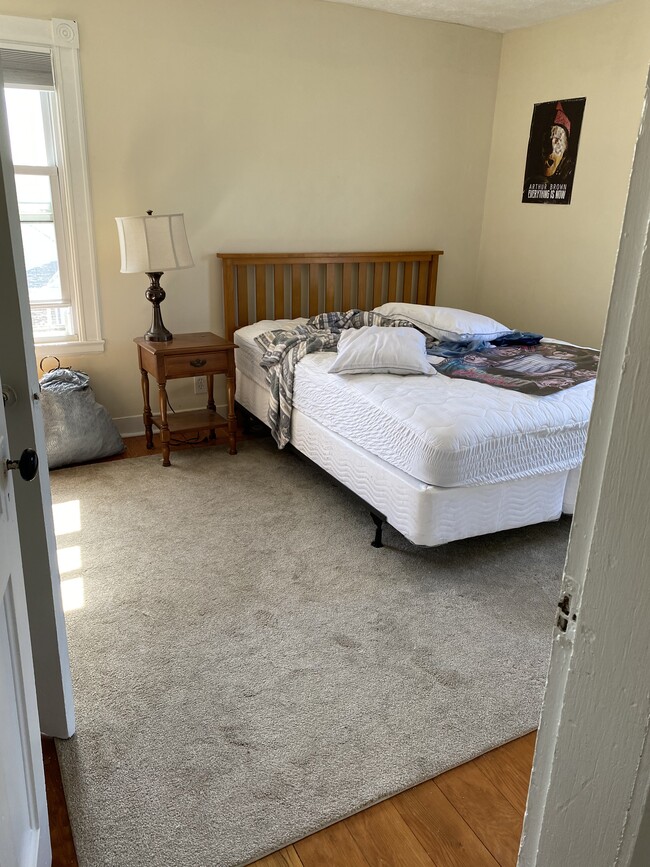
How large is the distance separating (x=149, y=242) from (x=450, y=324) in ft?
5.34

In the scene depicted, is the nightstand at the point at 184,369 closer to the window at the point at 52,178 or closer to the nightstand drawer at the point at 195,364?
the nightstand drawer at the point at 195,364

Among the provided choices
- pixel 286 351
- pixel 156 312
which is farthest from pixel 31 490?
pixel 156 312

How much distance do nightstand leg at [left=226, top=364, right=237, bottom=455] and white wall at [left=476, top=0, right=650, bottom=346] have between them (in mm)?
2112

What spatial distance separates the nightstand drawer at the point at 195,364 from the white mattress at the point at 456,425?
751 millimetres

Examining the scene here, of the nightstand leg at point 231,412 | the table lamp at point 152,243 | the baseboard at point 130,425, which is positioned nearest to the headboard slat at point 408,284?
the nightstand leg at point 231,412

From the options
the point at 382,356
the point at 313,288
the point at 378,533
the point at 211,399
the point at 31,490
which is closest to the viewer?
the point at 31,490

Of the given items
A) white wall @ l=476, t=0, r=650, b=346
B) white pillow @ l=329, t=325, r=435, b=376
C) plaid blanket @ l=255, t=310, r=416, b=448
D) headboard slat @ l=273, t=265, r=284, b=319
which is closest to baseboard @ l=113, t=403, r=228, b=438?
plaid blanket @ l=255, t=310, r=416, b=448

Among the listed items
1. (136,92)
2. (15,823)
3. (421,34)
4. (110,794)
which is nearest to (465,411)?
(110,794)

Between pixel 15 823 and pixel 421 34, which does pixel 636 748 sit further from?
pixel 421 34

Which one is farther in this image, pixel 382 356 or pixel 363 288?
pixel 363 288

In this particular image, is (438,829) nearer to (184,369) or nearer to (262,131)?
(184,369)

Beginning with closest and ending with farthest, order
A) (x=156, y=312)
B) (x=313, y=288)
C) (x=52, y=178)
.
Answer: (x=52, y=178) → (x=156, y=312) → (x=313, y=288)

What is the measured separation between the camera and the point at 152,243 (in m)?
3.27

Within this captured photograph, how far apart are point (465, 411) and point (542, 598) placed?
0.73m
